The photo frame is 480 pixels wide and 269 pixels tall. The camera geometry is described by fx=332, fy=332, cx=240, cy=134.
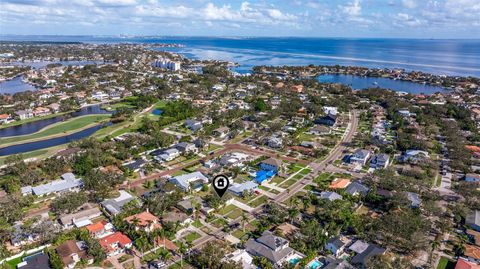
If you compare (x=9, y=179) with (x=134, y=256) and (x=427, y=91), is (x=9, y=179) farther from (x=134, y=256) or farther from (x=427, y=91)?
(x=427, y=91)

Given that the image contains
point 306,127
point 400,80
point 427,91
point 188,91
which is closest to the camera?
point 306,127

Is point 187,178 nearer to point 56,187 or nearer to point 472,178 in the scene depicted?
point 56,187

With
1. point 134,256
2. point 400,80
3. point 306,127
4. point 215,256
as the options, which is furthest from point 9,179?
point 400,80

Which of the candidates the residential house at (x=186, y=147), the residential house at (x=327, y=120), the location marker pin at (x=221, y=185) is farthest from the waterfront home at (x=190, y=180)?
the residential house at (x=327, y=120)

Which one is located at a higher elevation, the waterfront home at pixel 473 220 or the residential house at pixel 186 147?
the residential house at pixel 186 147

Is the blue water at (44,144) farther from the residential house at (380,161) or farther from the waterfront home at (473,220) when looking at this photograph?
the waterfront home at (473,220)

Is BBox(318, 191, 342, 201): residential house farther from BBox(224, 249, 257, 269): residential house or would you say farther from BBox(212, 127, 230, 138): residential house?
BBox(212, 127, 230, 138): residential house
